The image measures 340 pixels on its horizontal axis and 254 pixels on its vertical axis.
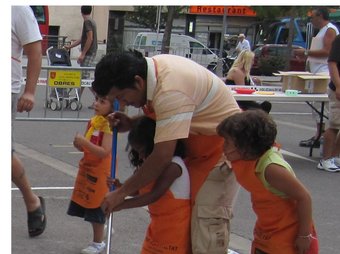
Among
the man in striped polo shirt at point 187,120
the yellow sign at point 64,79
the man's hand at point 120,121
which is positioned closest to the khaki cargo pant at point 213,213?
the man in striped polo shirt at point 187,120

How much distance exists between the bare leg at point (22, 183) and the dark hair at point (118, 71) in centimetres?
160

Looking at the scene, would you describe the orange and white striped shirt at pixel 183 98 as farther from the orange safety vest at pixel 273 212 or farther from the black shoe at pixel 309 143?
the black shoe at pixel 309 143

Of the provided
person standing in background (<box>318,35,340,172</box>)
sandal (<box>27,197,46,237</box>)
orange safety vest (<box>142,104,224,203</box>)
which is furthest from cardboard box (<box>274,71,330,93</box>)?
orange safety vest (<box>142,104,224,203</box>)

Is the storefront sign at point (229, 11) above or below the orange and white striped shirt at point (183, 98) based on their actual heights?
below

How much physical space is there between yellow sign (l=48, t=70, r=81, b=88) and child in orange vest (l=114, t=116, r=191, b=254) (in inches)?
264

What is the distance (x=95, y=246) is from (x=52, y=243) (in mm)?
376

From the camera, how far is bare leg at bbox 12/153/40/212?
490 cm

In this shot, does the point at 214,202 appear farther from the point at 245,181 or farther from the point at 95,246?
the point at 95,246

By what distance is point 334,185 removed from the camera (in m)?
7.90

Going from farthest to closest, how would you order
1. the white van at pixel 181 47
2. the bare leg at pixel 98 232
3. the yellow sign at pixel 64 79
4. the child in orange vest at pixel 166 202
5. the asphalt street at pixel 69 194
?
1. the white van at pixel 181 47
2. the yellow sign at pixel 64 79
3. the asphalt street at pixel 69 194
4. the bare leg at pixel 98 232
5. the child in orange vest at pixel 166 202

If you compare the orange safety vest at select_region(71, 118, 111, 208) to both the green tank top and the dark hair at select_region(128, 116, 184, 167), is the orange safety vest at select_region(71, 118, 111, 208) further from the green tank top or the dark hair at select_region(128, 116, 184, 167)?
the green tank top

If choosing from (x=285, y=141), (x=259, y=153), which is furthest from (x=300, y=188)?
(x=285, y=141)

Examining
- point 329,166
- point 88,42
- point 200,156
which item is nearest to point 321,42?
point 329,166

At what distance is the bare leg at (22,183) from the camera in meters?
4.90
